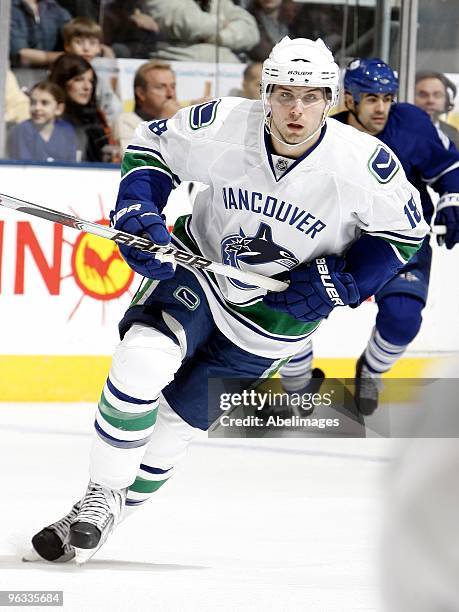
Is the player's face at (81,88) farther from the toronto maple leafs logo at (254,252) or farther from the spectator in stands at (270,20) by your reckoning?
the toronto maple leafs logo at (254,252)

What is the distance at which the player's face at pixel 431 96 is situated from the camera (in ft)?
17.7

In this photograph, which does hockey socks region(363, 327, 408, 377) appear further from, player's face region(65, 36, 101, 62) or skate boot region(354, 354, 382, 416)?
player's face region(65, 36, 101, 62)

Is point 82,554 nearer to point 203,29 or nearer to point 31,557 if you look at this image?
point 31,557

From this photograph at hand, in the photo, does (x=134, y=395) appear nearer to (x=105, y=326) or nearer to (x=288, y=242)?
(x=288, y=242)

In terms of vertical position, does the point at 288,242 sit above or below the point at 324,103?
below

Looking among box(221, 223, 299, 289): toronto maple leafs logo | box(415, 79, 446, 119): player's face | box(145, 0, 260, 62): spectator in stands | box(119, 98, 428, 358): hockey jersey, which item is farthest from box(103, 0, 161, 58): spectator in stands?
box(221, 223, 299, 289): toronto maple leafs logo

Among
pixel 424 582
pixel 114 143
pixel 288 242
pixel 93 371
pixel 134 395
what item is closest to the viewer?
pixel 424 582

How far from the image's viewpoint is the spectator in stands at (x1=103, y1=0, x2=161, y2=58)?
17.9ft

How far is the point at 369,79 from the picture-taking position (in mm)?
4207

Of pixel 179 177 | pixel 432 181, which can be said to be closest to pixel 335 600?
pixel 179 177

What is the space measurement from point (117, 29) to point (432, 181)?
1.92 metres

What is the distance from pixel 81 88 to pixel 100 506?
322cm

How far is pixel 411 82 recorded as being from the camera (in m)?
5.44

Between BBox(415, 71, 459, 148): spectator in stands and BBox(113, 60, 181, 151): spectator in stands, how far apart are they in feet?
3.61
